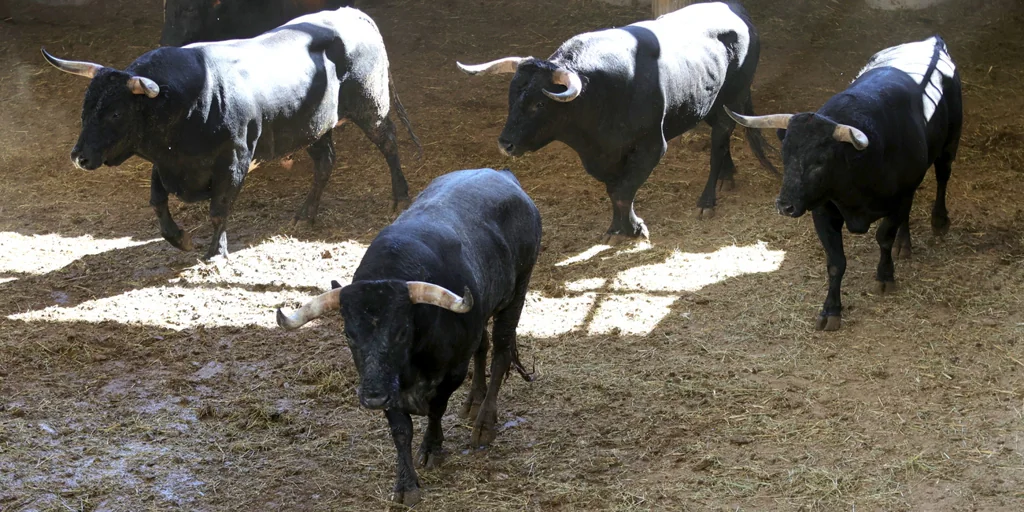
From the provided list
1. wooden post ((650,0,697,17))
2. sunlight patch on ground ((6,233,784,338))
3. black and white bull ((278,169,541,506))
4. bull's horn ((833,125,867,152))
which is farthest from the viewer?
wooden post ((650,0,697,17))

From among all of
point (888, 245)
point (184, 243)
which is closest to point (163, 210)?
point (184, 243)

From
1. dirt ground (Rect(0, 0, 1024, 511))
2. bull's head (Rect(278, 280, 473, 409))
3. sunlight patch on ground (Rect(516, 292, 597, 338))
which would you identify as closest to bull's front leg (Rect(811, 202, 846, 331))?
dirt ground (Rect(0, 0, 1024, 511))

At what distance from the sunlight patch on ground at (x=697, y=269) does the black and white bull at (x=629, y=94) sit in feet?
2.05

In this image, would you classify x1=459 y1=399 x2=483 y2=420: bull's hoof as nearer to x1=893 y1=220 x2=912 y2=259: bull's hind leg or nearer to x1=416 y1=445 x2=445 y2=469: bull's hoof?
x1=416 y1=445 x2=445 y2=469: bull's hoof

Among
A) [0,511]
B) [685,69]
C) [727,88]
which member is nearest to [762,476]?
[0,511]

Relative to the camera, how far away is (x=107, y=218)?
31.9ft

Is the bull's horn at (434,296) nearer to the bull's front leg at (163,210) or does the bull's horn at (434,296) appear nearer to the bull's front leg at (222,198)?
the bull's front leg at (222,198)

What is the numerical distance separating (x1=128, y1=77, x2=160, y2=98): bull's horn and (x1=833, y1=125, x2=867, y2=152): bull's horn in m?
4.84

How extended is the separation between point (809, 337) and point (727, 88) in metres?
A: 3.23

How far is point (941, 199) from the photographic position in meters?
8.33

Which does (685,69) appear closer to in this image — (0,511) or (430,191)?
(430,191)

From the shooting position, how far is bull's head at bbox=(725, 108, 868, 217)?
6602mm

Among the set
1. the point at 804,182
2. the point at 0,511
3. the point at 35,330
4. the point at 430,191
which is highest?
the point at 430,191

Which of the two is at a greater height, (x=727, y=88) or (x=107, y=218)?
(x=727, y=88)
